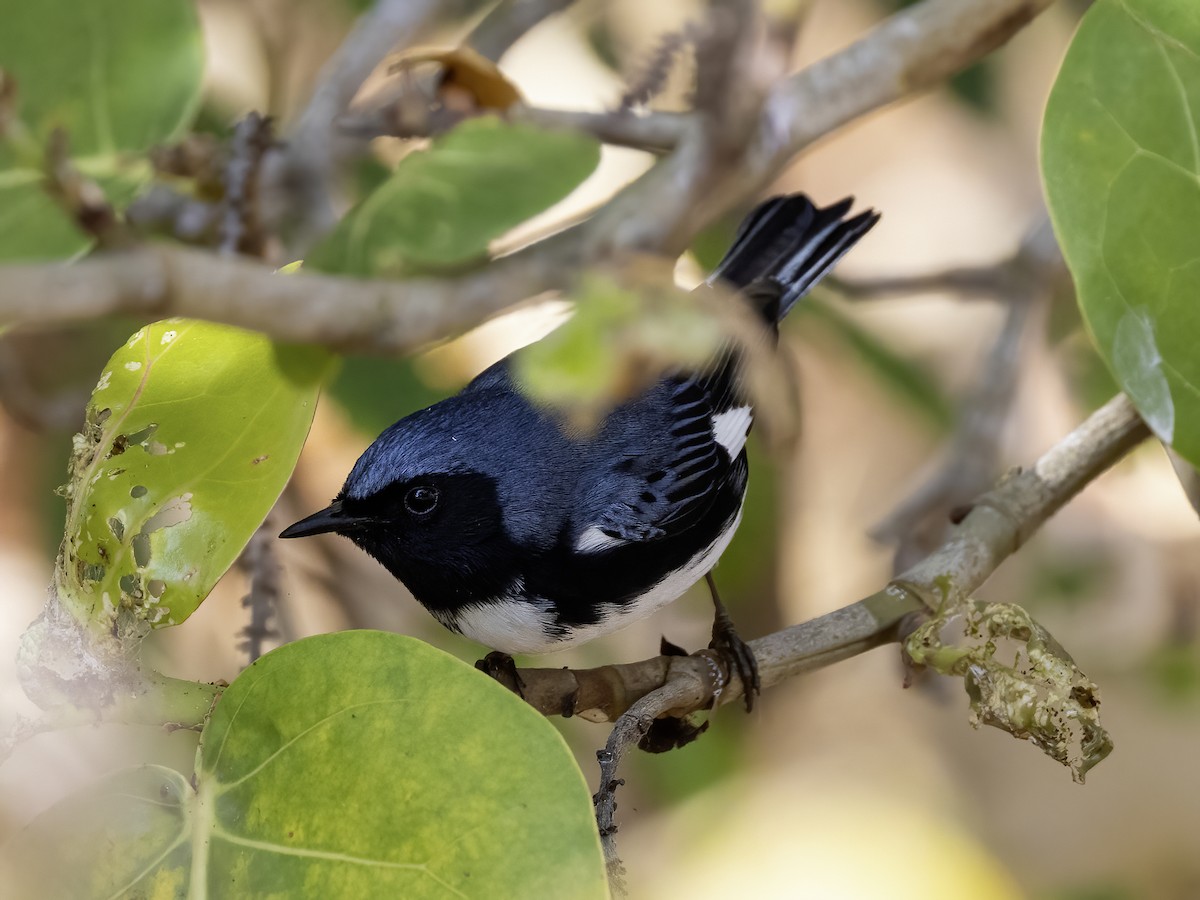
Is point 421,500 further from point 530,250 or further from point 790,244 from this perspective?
point 790,244

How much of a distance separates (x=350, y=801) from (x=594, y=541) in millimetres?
701

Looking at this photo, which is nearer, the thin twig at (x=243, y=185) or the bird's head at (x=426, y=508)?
the bird's head at (x=426, y=508)

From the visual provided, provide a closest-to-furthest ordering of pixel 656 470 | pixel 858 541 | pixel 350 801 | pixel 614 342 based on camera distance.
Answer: pixel 614 342 → pixel 350 801 → pixel 656 470 → pixel 858 541

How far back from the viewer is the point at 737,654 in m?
1.44

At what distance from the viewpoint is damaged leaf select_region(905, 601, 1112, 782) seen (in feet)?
3.24

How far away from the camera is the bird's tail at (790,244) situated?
2109 mm

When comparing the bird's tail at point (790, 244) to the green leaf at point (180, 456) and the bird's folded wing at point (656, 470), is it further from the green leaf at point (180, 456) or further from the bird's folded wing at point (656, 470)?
the green leaf at point (180, 456)

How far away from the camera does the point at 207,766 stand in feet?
3.41

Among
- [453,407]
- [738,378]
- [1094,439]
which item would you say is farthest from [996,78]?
[453,407]

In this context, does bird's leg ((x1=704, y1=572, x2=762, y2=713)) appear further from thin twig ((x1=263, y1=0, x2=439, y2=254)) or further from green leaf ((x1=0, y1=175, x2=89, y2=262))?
thin twig ((x1=263, y1=0, x2=439, y2=254))

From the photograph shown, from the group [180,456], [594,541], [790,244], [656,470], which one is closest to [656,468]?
[656,470]

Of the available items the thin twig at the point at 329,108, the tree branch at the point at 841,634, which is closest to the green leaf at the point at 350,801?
the tree branch at the point at 841,634

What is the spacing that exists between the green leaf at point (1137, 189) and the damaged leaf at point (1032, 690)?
26 centimetres

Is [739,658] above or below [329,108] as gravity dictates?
below
